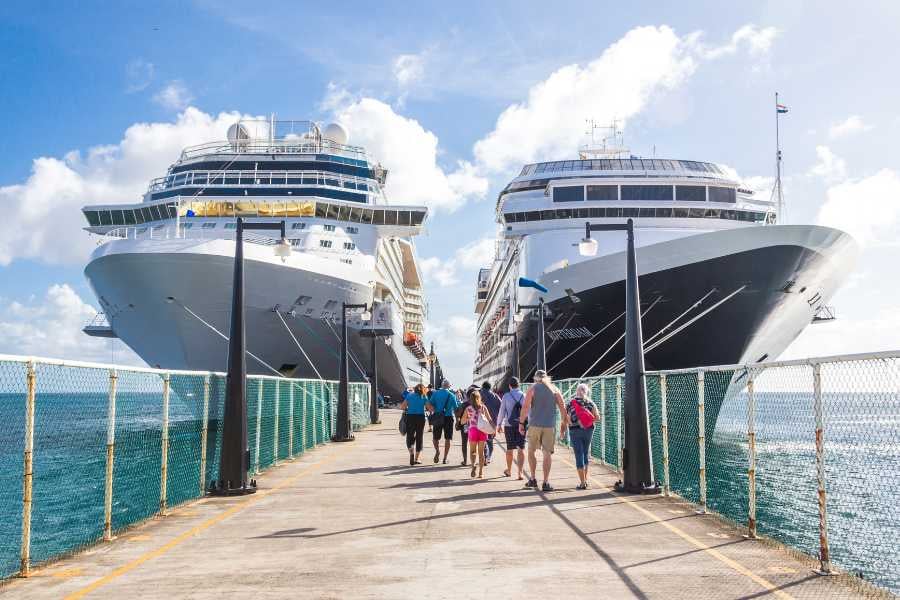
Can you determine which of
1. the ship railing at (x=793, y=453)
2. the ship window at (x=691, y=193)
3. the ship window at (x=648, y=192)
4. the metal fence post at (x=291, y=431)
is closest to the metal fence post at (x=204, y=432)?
the metal fence post at (x=291, y=431)

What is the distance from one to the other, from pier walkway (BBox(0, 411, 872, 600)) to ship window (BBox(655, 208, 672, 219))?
2466 centimetres

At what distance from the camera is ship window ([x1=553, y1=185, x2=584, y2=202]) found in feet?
113

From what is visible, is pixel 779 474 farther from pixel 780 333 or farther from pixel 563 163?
pixel 563 163

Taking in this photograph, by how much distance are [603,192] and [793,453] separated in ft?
47.7

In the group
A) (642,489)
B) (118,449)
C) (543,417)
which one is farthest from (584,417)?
(118,449)

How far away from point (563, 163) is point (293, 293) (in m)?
18.7

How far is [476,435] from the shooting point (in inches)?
470

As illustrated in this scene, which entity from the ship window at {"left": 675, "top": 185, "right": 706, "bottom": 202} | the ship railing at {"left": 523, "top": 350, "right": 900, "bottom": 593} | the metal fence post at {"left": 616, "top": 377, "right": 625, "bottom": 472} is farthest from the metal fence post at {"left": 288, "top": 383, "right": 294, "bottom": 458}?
the ship window at {"left": 675, "top": 185, "right": 706, "bottom": 202}

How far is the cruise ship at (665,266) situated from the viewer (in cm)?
2275

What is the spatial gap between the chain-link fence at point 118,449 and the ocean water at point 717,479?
60 millimetres

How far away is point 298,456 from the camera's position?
15.7 meters

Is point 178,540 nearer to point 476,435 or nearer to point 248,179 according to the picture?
point 476,435

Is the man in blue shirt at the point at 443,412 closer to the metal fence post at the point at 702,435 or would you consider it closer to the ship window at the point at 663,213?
the metal fence post at the point at 702,435

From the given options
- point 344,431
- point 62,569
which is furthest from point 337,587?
point 344,431
